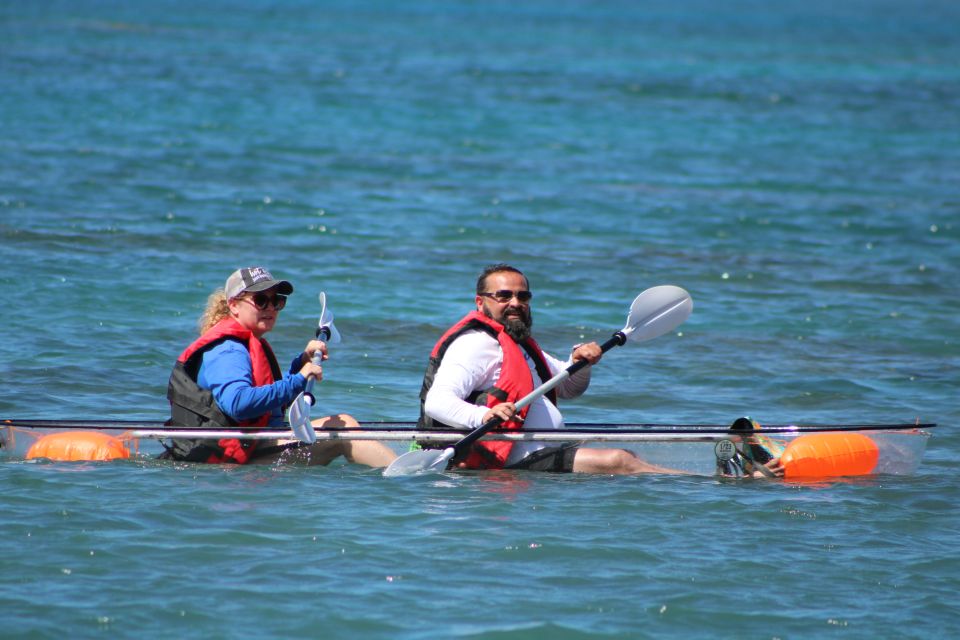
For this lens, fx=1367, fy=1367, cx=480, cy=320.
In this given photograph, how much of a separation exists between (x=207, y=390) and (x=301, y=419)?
66 centimetres

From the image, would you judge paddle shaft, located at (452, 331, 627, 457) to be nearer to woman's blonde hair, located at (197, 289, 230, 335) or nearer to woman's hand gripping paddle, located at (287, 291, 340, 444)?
woman's hand gripping paddle, located at (287, 291, 340, 444)

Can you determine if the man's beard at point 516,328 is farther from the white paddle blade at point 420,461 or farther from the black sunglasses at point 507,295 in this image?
Result: the white paddle blade at point 420,461

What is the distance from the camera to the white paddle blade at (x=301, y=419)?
6.70 metres

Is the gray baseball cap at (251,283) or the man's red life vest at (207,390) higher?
the gray baseball cap at (251,283)

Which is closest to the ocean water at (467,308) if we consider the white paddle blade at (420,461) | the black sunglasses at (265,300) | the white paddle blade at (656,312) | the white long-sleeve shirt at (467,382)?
the white paddle blade at (420,461)

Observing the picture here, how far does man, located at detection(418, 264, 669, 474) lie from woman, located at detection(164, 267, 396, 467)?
521mm

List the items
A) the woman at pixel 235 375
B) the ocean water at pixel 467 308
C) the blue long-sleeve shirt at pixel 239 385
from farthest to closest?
1. the woman at pixel 235 375
2. the blue long-sleeve shirt at pixel 239 385
3. the ocean water at pixel 467 308

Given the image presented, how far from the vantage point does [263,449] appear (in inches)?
284

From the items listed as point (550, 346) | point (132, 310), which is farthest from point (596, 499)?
point (132, 310)

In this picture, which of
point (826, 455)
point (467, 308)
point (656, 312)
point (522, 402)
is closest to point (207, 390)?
point (522, 402)

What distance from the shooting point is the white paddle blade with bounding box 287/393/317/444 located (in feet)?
22.0

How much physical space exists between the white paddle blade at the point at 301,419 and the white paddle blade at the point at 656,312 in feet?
6.28

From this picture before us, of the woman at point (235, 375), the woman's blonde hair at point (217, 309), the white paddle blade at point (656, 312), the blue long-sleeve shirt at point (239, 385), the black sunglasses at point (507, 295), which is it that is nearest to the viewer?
the blue long-sleeve shirt at point (239, 385)

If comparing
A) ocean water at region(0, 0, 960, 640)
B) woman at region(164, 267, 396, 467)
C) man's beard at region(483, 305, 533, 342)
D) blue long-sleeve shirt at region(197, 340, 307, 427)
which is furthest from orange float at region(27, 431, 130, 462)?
man's beard at region(483, 305, 533, 342)
